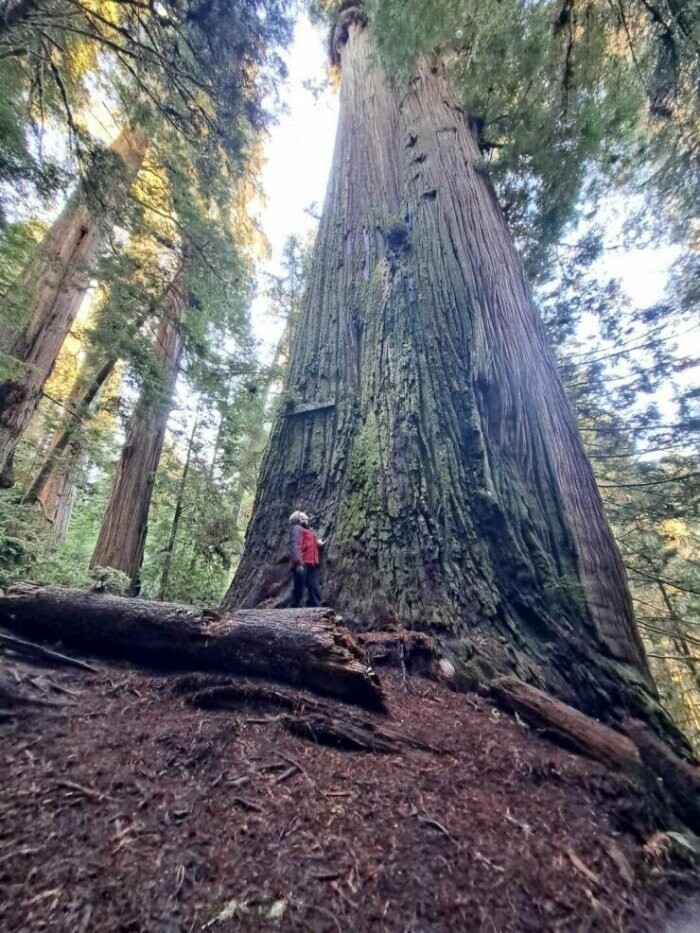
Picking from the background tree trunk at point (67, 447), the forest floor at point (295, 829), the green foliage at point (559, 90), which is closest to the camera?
the forest floor at point (295, 829)

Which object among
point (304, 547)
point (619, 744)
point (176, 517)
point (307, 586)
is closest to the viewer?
point (619, 744)

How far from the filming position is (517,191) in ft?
17.4

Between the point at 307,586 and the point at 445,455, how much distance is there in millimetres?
1232

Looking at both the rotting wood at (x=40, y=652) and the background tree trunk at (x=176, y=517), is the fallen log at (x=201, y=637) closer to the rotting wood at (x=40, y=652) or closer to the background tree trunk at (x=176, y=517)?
the rotting wood at (x=40, y=652)

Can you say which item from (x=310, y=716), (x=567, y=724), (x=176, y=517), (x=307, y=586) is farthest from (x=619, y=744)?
(x=176, y=517)

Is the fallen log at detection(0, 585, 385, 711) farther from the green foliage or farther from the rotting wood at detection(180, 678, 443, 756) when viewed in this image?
the green foliage

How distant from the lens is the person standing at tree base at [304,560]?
2617 mm

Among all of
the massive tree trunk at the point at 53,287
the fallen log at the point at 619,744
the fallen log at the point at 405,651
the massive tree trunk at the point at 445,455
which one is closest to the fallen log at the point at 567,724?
the fallen log at the point at 619,744

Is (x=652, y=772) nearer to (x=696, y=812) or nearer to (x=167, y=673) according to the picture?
(x=696, y=812)

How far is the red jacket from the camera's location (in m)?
2.72

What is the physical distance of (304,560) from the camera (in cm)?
271

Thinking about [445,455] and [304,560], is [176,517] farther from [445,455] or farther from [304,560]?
[445,455]

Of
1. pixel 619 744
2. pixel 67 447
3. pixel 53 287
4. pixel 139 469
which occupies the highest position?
pixel 53 287

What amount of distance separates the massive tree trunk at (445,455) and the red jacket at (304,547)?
0.33ft
